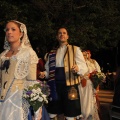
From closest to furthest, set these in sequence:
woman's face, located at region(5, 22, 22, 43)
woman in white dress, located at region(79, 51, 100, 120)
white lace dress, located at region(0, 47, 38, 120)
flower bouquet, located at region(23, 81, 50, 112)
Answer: flower bouquet, located at region(23, 81, 50, 112) < white lace dress, located at region(0, 47, 38, 120) < woman's face, located at region(5, 22, 22, 43) < woman in white dress, located at region(79, 51, 100, 120)

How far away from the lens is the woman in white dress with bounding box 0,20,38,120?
3.67m

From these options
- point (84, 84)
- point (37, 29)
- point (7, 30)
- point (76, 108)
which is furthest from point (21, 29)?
point (37, 29)

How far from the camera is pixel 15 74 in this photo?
3.72 m

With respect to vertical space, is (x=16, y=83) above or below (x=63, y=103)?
above

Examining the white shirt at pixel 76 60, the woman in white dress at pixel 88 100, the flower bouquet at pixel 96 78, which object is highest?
the white shirt at pixel 76 60

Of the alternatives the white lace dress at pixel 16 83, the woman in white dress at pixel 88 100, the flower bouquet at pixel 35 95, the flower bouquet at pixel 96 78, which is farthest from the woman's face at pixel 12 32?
the flower bouquet at pixel 96 78

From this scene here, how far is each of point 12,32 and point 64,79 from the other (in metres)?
1.55

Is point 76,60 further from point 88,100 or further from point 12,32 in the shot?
point 88,100

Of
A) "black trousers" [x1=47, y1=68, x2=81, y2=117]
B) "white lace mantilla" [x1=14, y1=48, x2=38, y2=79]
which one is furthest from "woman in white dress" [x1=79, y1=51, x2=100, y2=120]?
"white lace mantilla" [x1=14, y1=48, x2=38, y2=79]

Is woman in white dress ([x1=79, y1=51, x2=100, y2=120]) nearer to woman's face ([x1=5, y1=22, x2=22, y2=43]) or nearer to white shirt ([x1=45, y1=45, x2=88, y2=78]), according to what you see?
white shirt ([x1=45, y1=45, x2=88, y2=78])

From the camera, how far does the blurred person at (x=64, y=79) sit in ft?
16.4

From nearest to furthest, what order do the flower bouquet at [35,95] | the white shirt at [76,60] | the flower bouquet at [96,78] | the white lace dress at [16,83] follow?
the flower bouquet at [35,95]
the white lace dress at [16,83]
the white shirt at [76,60]
the flower bouquet at [96,78]

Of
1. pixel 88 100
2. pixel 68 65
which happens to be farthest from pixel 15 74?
pixel 88 100

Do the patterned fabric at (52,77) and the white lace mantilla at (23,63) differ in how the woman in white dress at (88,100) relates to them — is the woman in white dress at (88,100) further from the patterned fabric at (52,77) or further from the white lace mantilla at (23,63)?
the white lace mantilla at (23,63)
